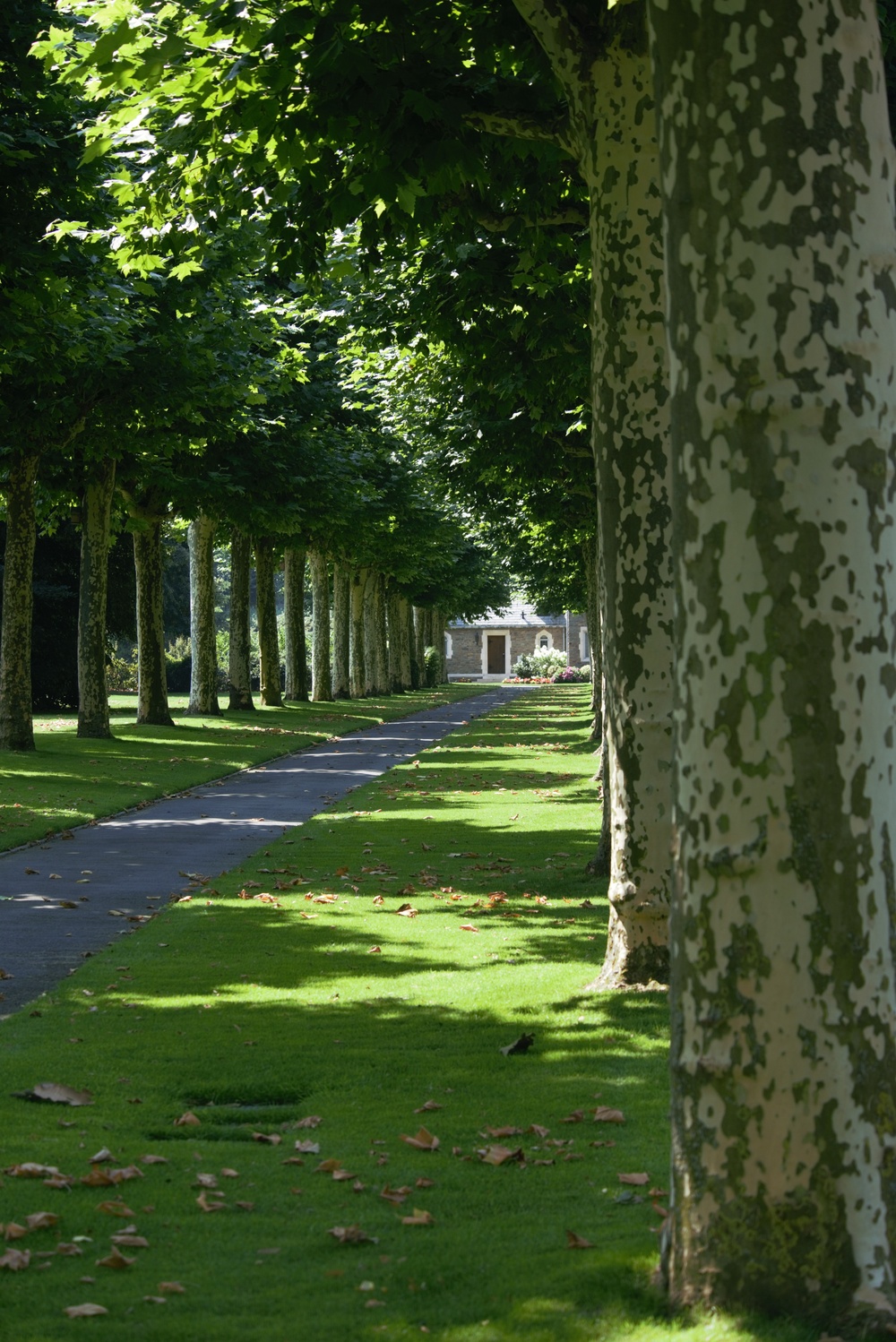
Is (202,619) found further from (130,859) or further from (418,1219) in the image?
(418,1219)

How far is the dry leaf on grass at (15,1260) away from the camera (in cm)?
432

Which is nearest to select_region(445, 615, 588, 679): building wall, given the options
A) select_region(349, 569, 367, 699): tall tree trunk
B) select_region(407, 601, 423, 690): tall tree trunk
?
select_region(407, 601, 423, 690): tall tree trunk

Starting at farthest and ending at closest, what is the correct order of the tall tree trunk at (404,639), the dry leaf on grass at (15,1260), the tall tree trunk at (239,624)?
the tall tree trunk at (404,639)
the tall tree trunk at (239,624)
the dry leaf on grass at (15,1260)

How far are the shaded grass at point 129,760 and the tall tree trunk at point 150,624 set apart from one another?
29.2 inches

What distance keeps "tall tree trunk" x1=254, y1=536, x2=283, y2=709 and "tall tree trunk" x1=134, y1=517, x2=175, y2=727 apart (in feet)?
28.2

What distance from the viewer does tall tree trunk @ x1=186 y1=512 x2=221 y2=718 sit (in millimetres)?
37000

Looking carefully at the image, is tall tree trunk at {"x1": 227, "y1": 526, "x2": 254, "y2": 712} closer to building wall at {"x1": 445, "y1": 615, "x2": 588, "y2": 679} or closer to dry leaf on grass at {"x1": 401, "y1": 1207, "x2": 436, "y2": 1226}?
dry leaf on grass at {"x1": 401, "y1": 1207, "x2": 436, "y2": 1226}

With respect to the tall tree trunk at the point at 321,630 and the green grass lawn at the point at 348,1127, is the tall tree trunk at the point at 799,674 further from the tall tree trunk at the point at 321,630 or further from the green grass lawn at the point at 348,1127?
the tall tree trunk at the point at 321,630

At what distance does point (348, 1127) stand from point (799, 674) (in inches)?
124

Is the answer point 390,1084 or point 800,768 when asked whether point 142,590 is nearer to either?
point 390,1084

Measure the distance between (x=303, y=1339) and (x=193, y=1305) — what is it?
44cm

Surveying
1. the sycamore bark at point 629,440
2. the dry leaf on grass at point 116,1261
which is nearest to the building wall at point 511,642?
the sycamore bark at point 629,440

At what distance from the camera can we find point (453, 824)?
56.0ft

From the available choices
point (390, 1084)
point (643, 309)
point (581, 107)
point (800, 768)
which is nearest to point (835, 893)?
point (800, 768)
